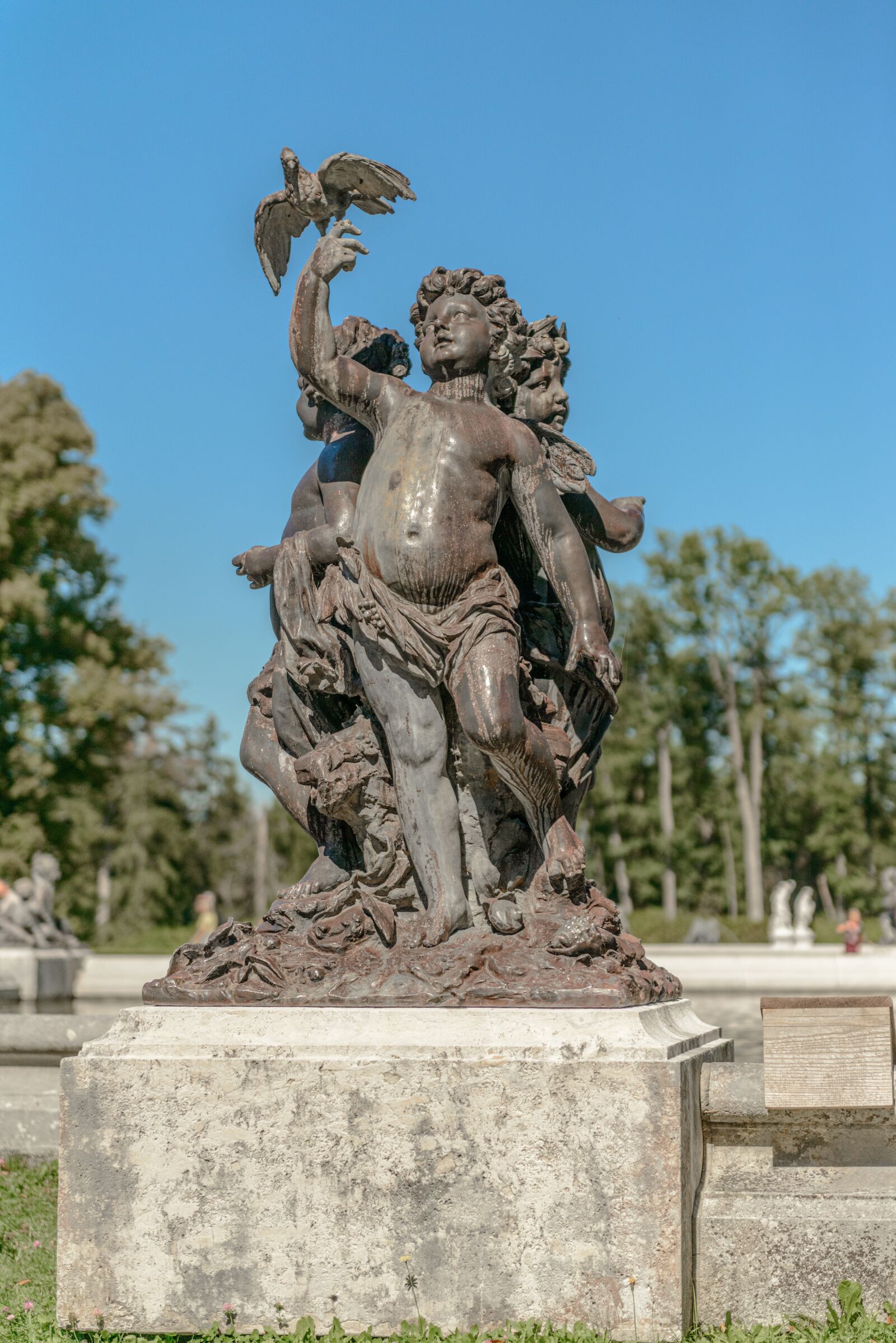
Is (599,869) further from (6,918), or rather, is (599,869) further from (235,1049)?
(235,1049)

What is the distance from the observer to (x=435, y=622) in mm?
4176

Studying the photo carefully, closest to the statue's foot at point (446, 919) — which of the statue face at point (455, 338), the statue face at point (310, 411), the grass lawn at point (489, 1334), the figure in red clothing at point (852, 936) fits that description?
the grass lawn at point (489, 1334)

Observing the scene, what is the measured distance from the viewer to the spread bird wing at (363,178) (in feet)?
14.9

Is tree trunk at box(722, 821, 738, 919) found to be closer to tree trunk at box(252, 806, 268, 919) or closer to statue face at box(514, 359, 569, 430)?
tree trunk at box(252, 806, 268, 919)

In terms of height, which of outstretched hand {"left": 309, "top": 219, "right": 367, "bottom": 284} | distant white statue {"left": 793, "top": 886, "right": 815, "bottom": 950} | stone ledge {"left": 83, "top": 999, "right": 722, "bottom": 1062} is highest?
outstretched hand {"left": 309, "top": 219, "right": 367, "bottom": 284}

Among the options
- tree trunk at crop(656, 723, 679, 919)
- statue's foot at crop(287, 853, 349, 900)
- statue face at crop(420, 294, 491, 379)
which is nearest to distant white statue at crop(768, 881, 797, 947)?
tree trunk at crop(656, 723, 679, 919)

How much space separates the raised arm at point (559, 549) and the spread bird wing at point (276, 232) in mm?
1010

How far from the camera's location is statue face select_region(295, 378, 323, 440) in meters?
5.09

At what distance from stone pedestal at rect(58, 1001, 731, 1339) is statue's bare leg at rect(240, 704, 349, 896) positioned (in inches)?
29.1

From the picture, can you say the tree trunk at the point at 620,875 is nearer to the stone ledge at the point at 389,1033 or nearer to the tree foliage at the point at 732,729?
the tree foliage at the point at 732,729

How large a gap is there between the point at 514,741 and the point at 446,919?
1.80 feet

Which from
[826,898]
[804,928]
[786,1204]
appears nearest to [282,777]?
[786,1204]

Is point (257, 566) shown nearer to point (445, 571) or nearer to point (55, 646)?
point (445, 571)

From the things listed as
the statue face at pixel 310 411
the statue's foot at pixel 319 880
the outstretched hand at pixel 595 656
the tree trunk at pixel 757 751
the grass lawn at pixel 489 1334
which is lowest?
the grass lawn at pixel 489 1334
